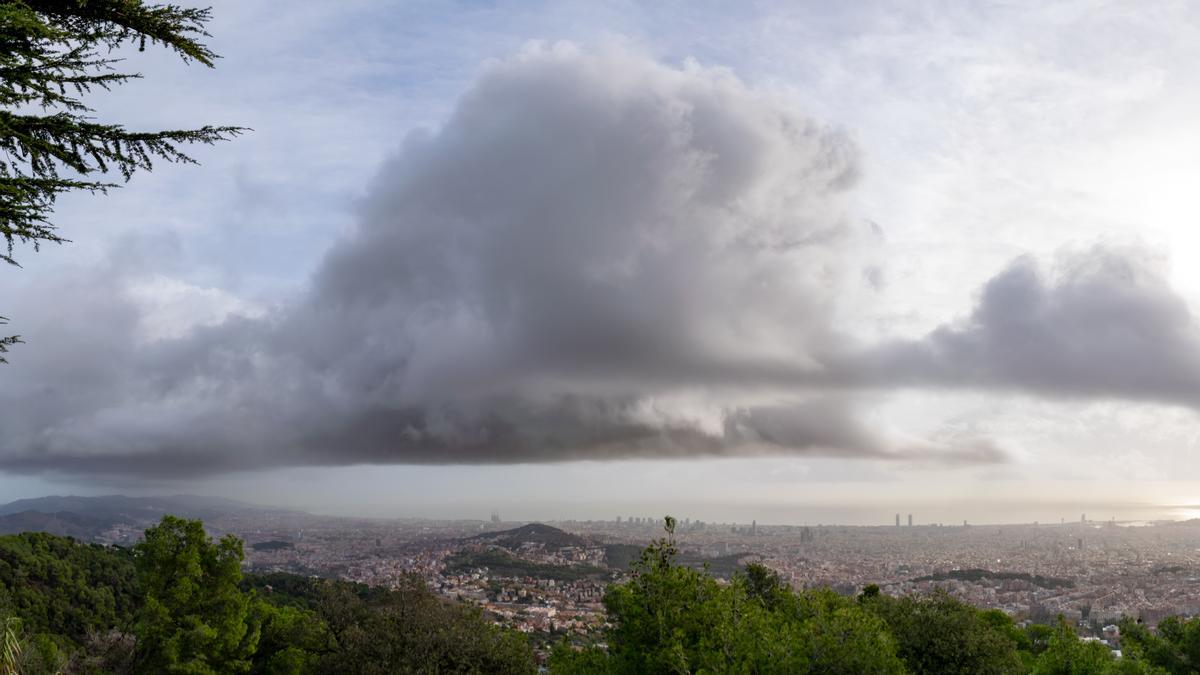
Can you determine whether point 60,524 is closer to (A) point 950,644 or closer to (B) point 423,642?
(B) point 423,642

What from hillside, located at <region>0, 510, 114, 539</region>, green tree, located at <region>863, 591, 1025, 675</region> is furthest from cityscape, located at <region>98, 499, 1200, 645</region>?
green tree, located at <region>863, 591, 1025, 675</region>

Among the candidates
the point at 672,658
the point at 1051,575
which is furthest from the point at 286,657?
the point at 1051,575

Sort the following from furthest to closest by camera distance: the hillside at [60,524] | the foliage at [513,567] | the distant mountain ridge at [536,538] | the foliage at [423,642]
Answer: the hillside at [60,524]
the distant mountain ridge at [536,538]
the foliage at [513,567]
the foliage at [423,642]

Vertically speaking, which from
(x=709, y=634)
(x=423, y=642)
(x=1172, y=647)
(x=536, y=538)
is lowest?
(x=536, y=538)

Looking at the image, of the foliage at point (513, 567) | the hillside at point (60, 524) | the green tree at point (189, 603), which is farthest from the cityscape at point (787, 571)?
the green tree at point (189, 603)

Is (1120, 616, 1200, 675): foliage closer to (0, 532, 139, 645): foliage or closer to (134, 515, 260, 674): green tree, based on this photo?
(134, 515, 260, 674): green tree

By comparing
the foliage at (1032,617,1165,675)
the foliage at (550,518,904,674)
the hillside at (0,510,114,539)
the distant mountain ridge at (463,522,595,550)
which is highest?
the foliage at (550,518,904,674)

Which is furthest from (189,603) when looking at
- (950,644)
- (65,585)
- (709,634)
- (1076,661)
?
(65,585)

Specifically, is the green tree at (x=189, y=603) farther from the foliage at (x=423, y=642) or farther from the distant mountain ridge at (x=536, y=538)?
the distant mountain ridge at (x=536, y=538)

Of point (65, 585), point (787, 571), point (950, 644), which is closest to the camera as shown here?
point (950, 644)
